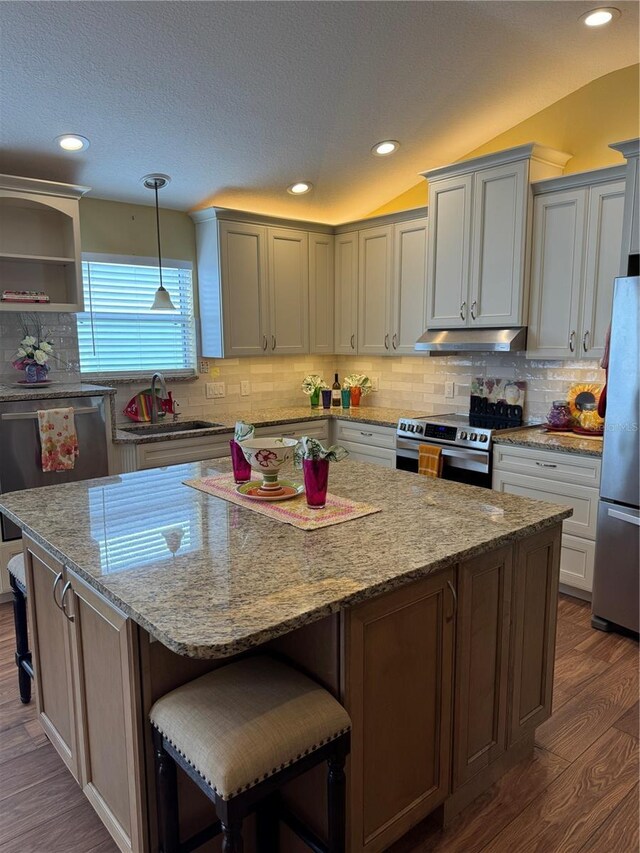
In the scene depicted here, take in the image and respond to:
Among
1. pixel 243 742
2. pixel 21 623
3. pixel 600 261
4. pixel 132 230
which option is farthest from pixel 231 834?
pixel 132 230

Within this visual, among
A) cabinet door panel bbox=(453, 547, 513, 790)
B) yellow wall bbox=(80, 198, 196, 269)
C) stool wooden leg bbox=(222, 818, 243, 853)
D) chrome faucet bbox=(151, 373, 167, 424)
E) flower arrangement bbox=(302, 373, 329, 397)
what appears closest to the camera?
stool wooden leg bbox=(222, 818, 243, 853)

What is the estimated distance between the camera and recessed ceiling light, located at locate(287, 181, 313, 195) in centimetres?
431

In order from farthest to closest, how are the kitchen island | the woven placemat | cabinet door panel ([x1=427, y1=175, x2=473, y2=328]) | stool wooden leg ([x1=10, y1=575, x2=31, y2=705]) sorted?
cabinet door panel ([x1=427, y1=175, x2=473, y2=328]) → stool wooden leg ([x1=10, y1=575, x2=31, y2=705]) → the woven placemat → the kitchen island

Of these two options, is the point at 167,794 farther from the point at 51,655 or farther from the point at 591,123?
the point at 591,123

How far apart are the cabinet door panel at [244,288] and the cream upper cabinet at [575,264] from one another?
1973mm

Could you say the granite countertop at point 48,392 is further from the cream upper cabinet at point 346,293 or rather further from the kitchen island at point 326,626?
the cream upper cabinet at point 346,293

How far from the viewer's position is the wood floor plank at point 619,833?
1.78m

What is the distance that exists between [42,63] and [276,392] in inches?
114

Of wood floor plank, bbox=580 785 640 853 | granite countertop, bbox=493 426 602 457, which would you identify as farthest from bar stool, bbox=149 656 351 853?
granite countertop, bbox=493 426 602 457

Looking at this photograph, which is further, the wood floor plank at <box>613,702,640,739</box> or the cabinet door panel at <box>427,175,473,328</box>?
the cabinet door panel at <box>427,175,473,328</box>

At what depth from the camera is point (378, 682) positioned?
59.9 inches

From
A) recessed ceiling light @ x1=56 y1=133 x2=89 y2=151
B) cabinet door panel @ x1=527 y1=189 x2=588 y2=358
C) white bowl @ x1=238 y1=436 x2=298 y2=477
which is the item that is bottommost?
white bowl @ x1=238 y1=436 x2=298 y2=477

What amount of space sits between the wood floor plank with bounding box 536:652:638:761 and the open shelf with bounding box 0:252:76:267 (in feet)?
11.6

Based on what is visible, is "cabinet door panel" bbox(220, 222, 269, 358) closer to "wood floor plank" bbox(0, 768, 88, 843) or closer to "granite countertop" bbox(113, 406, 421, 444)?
"granite countertop" bbox(113, 406, 421, 444)
